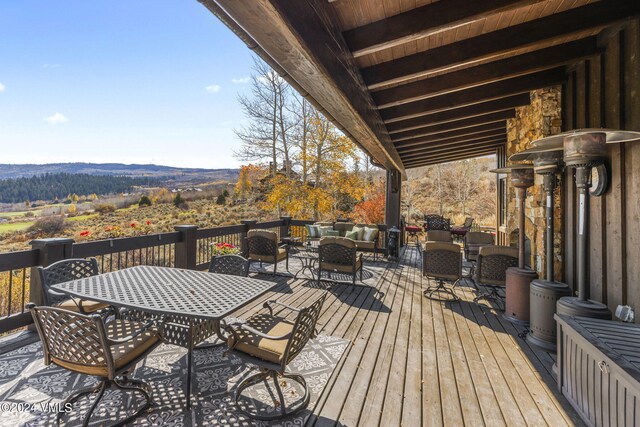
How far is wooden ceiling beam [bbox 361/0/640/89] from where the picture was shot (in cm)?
222

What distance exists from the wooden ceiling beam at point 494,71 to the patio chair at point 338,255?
7.78 feet

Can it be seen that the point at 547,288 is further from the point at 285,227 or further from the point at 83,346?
the point at 285,227

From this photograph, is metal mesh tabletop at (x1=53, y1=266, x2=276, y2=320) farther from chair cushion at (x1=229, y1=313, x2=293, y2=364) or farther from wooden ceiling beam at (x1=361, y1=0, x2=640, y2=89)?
wooden ceiling beam at (x1=361, y1=0, x2=640, y2=89)

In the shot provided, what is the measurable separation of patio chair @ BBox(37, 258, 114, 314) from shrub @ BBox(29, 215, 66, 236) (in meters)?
14.3

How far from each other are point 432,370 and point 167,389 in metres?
2.27

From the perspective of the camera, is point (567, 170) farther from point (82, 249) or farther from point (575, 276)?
point (82, 249)

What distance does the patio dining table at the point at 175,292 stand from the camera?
1.98m

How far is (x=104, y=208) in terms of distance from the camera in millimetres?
18984

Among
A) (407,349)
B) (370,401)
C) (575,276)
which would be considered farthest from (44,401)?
(575,276)

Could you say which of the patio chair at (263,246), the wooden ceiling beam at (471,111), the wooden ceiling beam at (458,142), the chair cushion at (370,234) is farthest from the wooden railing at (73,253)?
the wooden ceiling beam at (458,142)

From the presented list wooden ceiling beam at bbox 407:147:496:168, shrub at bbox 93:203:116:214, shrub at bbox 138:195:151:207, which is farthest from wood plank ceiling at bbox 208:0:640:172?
shrub at bbox 93:203:116:214

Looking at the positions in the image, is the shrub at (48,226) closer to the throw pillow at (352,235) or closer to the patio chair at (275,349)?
the throw pillow at (352,235)

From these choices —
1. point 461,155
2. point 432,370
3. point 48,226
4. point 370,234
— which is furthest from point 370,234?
point 48,226

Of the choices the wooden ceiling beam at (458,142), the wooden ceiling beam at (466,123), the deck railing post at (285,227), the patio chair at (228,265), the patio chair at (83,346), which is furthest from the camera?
the deck railing post at (285,227)
